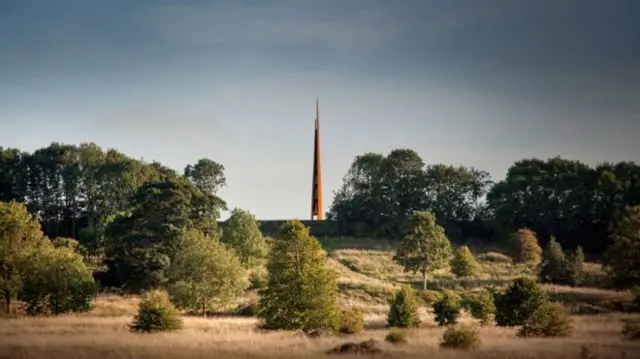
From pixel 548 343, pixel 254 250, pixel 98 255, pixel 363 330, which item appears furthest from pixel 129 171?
pixel 548 343

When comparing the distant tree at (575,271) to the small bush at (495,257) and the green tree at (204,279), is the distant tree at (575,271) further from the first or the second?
the green tree at (204,279)

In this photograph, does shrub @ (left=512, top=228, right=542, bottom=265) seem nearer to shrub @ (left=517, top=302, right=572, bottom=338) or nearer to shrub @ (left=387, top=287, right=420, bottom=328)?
shrub @ (left=387, top=287, right=420, bottom=328)

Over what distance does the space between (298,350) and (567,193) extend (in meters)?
87.7

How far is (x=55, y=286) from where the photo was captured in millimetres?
44875

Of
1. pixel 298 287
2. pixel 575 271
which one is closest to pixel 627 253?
pixel 575 271

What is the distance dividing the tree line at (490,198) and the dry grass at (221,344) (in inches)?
2563

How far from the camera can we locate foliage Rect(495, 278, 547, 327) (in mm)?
39344

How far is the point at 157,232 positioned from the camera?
2547 inches

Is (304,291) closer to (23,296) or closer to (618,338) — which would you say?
(618,338)

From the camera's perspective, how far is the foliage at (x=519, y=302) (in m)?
39.3

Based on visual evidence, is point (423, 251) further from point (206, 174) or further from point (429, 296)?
point (206, 174)

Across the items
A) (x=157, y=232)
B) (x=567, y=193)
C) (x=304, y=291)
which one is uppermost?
(x=567, y=193)

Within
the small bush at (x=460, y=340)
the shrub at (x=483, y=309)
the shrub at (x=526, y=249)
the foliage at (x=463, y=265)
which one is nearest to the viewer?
the small bush at (x=460, y=340)

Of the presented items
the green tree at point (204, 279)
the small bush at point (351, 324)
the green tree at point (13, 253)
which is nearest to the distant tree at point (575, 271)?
the small bush at point (351, 324)
